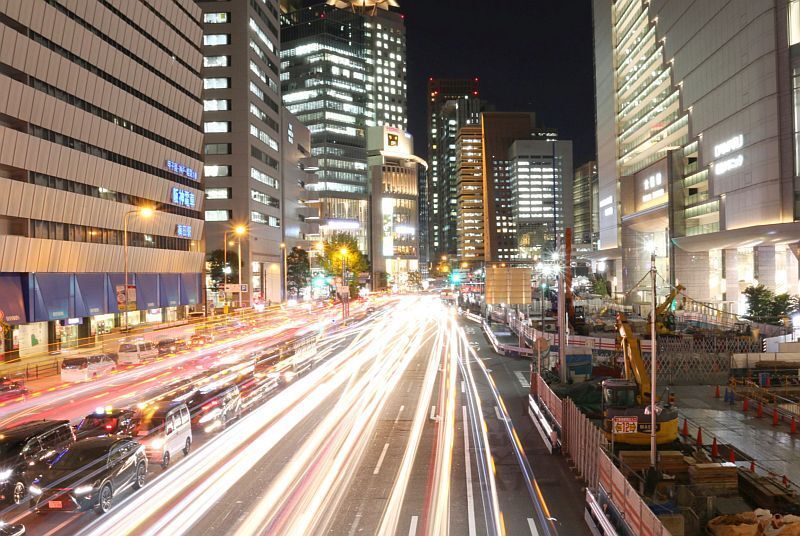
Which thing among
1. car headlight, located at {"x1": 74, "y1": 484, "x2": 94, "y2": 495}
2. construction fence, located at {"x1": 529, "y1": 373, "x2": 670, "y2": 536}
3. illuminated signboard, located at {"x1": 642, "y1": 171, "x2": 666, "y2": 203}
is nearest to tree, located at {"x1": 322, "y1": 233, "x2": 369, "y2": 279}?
illuminated signboard, located at {"x1": 642, "y1": 171, "x2": 666, "y2": 203}

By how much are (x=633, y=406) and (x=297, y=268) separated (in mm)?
93966

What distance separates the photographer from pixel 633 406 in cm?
1925

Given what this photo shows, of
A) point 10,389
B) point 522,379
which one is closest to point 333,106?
point 522,379

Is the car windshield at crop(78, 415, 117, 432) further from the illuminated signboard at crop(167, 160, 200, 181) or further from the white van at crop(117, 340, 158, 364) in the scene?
the illuminated signboard at crop(167, 160, 200, 181)

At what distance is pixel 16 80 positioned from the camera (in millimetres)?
42188

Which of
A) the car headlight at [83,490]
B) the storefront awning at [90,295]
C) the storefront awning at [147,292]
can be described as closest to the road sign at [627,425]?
the car headlight at [83,490]

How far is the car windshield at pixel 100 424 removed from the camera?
18.2 meters

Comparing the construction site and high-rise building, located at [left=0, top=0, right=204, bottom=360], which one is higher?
high-rise building, located at [left=0, top=0, right=204, bottom=360]

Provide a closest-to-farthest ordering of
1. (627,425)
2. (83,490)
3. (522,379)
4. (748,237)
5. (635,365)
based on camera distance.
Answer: (83,490)
(627,425)
(635,365)
(522,379)
(748,237)

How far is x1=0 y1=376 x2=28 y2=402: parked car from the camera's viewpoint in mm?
26953

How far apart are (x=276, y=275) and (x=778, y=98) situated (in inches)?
3065

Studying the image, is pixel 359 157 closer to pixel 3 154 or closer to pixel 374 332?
pixel 374 332

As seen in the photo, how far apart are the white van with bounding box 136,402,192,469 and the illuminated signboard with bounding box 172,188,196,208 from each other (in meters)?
51.4

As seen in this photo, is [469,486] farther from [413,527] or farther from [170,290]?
[170,290]
